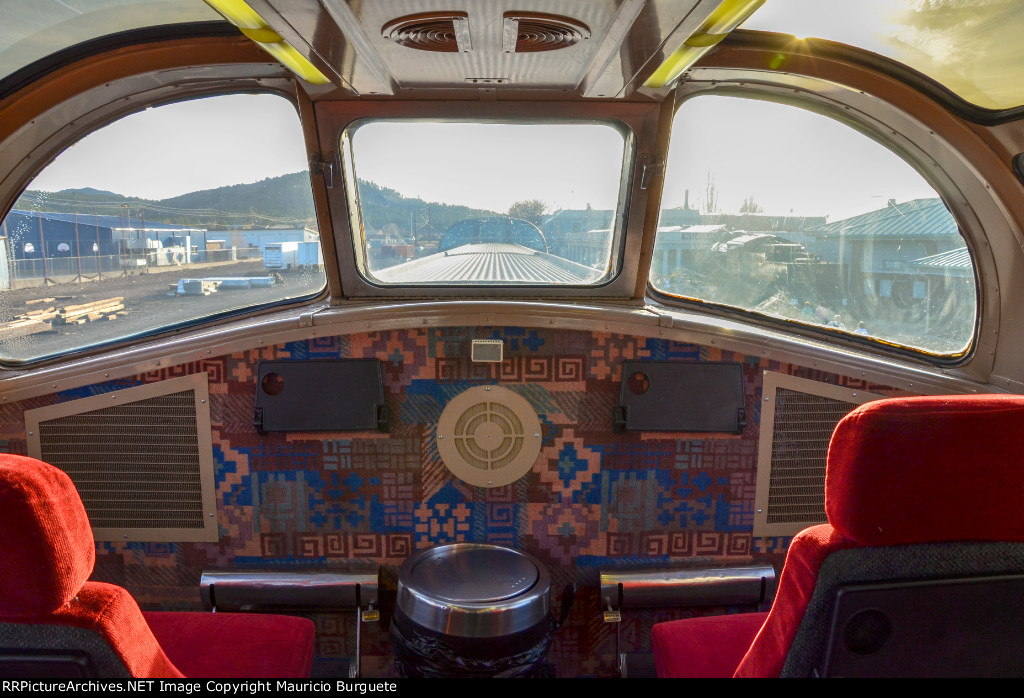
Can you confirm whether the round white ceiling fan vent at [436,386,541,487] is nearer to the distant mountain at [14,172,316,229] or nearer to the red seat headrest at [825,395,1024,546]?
the distant mountain at [14,172,316,229]

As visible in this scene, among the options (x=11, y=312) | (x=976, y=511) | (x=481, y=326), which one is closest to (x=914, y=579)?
(x=976, y=511)

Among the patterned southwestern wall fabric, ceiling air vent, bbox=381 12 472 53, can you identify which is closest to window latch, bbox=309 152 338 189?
the patterned southwestern wall fabric

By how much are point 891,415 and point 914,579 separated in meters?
0.32

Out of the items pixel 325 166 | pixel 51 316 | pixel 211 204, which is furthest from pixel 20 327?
pixel 325 166

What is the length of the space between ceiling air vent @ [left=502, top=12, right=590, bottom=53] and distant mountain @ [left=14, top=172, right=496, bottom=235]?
921mm

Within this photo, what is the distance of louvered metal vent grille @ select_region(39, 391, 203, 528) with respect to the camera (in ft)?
7.98

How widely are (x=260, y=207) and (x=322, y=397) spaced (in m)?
0.84

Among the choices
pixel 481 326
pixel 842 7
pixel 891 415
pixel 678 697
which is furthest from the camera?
pixel 481 326

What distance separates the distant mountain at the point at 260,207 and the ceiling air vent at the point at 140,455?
69 cm

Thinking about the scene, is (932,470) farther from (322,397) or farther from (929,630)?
(322,397)

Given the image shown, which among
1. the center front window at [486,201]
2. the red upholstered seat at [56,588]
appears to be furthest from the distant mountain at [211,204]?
the red upholstered seat at [56,588]

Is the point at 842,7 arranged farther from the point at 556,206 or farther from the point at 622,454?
the point at 622,454

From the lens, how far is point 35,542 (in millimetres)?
954

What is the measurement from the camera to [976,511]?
3.51 feet
